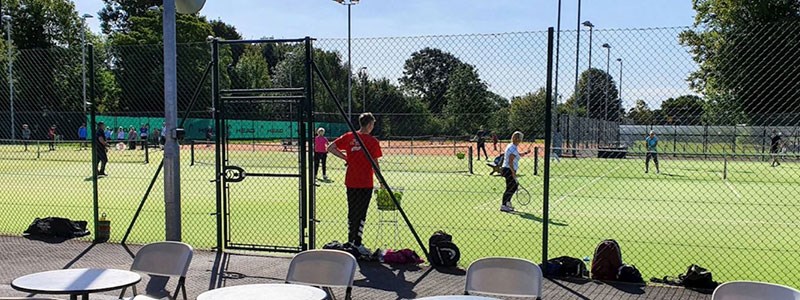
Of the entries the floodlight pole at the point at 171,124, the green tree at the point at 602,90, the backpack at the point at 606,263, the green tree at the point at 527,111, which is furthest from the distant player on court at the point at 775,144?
the floodlight pole at the point at 171,124

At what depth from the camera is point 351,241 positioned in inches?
317

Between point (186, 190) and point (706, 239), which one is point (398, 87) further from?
point (186, 190)

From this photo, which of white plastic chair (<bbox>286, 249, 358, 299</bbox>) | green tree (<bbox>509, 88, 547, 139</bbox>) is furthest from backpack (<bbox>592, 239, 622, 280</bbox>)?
white plastic chair (<bbox>286, 249, 358, 299</bbox>)

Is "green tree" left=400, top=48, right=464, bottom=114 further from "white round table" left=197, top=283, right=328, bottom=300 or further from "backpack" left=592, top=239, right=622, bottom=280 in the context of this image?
"white round table" left=197, top=283, right=328, bottom=300

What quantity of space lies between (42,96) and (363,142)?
96.1 feet

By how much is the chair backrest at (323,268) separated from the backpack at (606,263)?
129 inches

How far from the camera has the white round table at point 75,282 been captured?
13.7ft

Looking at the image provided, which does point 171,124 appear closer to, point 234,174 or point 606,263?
point 234,174

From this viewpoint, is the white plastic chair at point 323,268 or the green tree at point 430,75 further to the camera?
the green tree at point 430,75

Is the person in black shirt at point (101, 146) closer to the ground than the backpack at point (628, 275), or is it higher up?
higher up

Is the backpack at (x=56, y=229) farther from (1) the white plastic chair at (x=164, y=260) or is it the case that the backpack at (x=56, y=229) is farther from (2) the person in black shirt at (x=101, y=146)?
(2) the person in black shirt at (x=101, y=146)

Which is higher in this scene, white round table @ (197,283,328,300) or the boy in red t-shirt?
the boy in red t-shirt

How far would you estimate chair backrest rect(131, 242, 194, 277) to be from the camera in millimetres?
4922

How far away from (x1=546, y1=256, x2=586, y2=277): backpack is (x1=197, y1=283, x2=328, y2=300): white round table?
3566 mm
